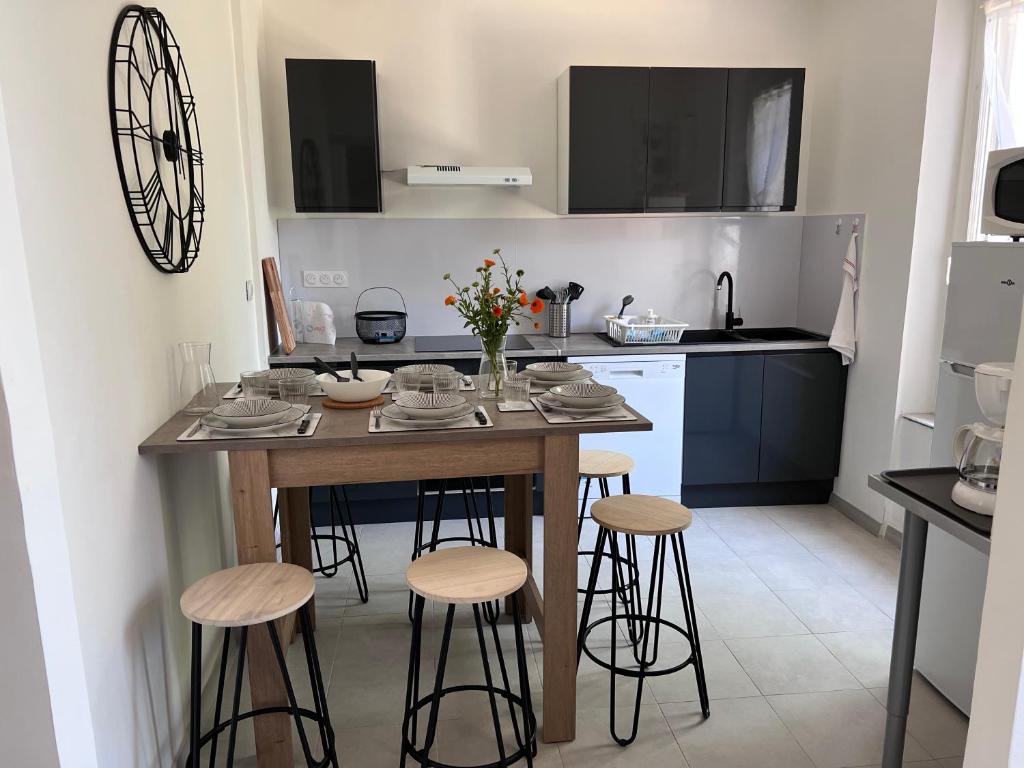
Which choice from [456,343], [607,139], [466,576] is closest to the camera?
[466,576]

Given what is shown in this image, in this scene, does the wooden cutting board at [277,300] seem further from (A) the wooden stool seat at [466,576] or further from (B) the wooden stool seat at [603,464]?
(A) the wooden stool seat at [466,576]

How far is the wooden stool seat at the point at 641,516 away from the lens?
2324 millimetres

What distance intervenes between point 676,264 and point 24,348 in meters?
3.70

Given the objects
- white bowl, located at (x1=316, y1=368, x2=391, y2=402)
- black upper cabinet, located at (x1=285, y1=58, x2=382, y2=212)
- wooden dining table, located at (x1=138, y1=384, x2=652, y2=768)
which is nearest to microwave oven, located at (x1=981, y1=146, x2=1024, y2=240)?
wooden dining table, located at (x1=138, y1=384, x2=652, y2=768)

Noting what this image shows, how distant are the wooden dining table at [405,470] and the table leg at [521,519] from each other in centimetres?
60

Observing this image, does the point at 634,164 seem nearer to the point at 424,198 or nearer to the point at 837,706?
the point at 424,198

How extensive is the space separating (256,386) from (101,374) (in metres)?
0.68

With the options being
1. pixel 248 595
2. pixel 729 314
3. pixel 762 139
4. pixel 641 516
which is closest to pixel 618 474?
pixel 641 516

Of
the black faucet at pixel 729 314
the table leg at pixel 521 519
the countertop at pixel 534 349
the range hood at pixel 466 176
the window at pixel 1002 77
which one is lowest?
the table leg at pixel 521 519

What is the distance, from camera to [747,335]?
177 inches

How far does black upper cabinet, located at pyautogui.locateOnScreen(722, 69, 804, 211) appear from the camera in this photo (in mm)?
3912

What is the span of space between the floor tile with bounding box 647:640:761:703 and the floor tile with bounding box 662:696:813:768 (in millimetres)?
50

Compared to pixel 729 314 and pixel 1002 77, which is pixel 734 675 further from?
pixel 1002 77

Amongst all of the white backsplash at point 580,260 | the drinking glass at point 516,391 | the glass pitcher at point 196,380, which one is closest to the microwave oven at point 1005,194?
the drinking glass at point 516,391
